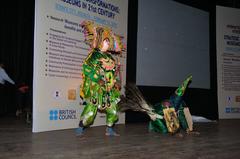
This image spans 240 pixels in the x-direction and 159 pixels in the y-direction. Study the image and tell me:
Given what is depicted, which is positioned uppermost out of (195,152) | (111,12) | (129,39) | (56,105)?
(111,12)

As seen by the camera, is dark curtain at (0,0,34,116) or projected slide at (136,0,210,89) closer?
projected slide at (136,0,210,89)

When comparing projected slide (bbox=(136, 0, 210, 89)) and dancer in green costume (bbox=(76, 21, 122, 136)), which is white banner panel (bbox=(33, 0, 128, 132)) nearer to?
dancer in green costume (bbox=(76, 21, 122, 136))

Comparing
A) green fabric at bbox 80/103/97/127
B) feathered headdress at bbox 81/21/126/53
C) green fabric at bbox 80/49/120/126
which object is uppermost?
feathered headdress at bbox 81/21/126/53

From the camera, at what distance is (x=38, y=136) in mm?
3527

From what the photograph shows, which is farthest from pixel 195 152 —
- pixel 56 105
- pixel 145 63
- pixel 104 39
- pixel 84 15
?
pixel 145 63

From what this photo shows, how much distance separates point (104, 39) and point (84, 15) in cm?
102

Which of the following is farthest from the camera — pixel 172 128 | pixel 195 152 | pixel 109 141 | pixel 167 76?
pixel 167 76

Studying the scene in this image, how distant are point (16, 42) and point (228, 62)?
15.0 feet

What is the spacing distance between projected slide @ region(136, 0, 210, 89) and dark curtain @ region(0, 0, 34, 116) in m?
2.83

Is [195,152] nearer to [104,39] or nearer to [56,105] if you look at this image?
[104,39]

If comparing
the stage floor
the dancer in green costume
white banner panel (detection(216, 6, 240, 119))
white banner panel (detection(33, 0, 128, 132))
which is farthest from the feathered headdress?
white banner panel (detection(216, 6, 240, 119))

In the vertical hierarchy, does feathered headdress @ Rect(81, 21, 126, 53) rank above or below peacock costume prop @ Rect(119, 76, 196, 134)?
above

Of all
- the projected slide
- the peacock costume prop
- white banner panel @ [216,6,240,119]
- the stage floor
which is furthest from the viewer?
white banner panel @ [216,6,240,119]

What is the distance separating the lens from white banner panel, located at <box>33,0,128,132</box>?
3.83m
